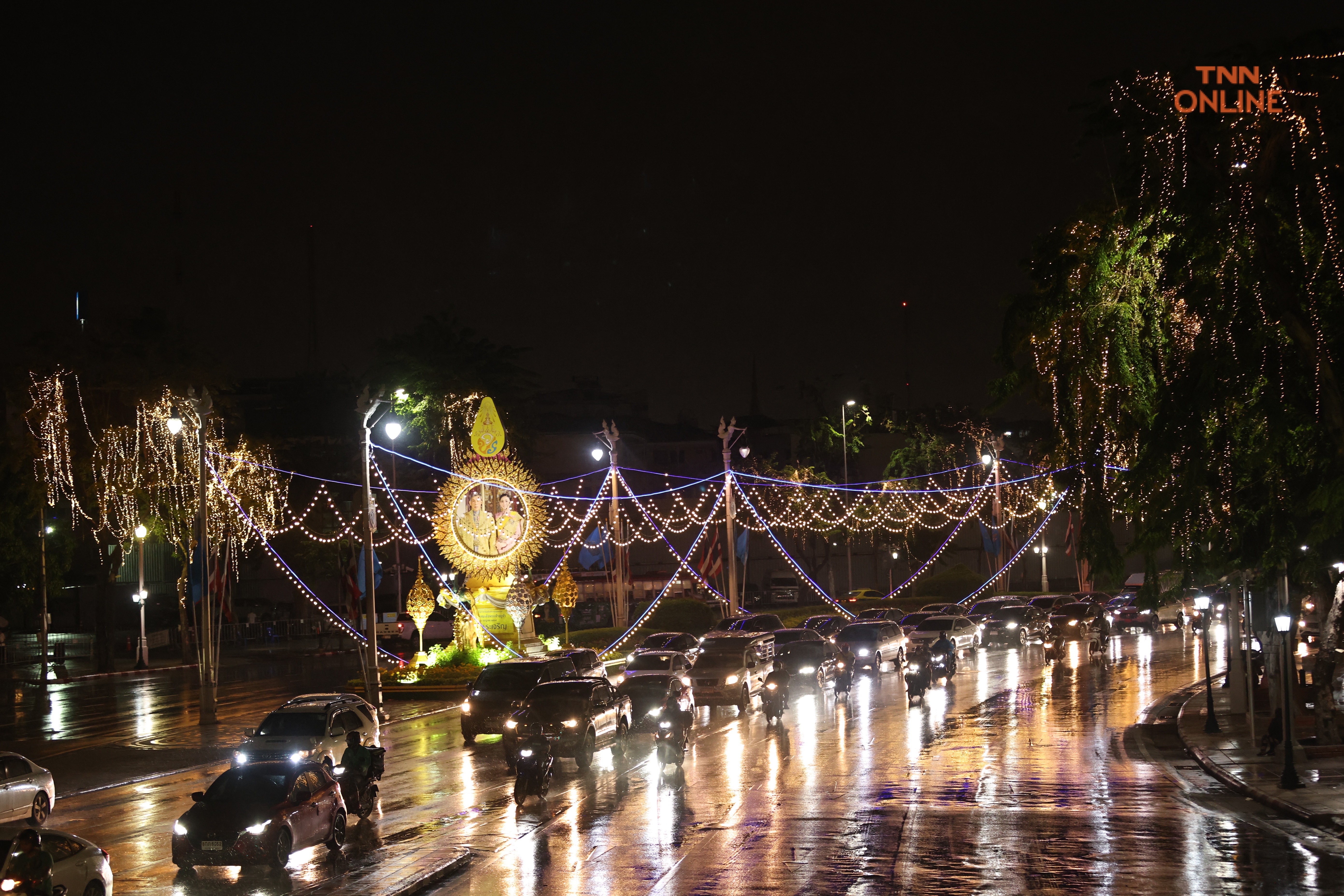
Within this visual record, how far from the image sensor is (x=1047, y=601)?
187 feet

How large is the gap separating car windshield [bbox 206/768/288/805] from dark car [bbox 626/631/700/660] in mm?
21484

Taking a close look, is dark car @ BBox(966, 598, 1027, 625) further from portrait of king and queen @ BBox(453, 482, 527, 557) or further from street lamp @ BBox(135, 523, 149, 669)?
street lamp @ BBox(135, 523, 149, 669)

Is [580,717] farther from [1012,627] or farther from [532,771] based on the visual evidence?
[1012,627]

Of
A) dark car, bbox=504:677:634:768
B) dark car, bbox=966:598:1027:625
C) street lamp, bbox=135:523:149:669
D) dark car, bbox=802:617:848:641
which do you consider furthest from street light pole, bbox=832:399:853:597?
dark car, bbox=504:677:634:768

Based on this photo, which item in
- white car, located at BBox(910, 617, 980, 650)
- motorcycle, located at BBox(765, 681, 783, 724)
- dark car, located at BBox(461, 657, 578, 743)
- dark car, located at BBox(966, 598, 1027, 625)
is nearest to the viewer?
dark car, located at BBox(461, 657, 578, 743)

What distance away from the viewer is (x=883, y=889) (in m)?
12.2

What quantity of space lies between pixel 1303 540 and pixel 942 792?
6.95m

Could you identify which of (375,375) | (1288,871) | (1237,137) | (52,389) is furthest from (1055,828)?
(375,375)

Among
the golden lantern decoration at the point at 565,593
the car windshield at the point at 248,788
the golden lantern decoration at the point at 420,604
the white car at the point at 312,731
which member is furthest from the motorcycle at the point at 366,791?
the golden lantern decoration at the point at 565,593

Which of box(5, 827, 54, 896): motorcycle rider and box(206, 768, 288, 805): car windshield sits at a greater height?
box(5, 827, 54, 896): motorcycle rider

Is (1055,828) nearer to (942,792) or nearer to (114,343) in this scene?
(942,792)

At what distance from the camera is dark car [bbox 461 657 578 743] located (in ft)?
85.0

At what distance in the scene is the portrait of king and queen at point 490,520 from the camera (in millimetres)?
37969

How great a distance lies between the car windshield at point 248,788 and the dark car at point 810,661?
71.3ft
